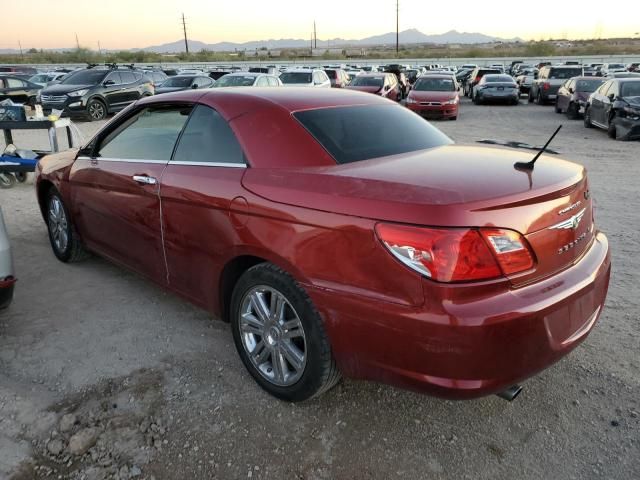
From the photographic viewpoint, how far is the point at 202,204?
312 cm

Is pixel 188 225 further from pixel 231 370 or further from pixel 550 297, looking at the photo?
pixel 550 297

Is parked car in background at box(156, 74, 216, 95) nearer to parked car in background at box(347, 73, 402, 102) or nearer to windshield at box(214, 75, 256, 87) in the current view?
windshield at box(214, 75, 256, 87)

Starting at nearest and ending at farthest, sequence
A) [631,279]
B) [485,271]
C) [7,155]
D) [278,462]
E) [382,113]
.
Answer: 1. [485,271]
2. [278,462]
3. [382,113]
4. [631,279]
5. [7,155]

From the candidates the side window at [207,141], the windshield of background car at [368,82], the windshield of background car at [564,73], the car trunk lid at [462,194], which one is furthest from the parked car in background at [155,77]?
the car trunk lid at [462,194]

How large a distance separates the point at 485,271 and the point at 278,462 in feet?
4.28

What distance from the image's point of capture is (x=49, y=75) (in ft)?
95.5

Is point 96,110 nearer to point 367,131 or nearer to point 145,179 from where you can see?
point 145,179

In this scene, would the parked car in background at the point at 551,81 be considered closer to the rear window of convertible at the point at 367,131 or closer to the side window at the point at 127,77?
the side window at the point at 127,77

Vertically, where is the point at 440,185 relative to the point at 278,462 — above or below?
above

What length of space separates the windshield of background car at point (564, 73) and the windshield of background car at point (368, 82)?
27.7ft

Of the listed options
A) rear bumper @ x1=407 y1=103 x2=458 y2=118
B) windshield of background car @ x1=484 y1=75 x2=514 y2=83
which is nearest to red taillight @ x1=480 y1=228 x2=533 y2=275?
rear bumper @ x1=407 y1=103 x2=458 y2=118

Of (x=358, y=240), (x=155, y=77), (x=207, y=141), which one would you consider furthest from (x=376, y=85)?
(x=358, y=240)

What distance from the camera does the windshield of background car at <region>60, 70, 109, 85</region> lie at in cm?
1800

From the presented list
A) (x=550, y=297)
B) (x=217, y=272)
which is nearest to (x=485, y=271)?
(x=550, y=297)
